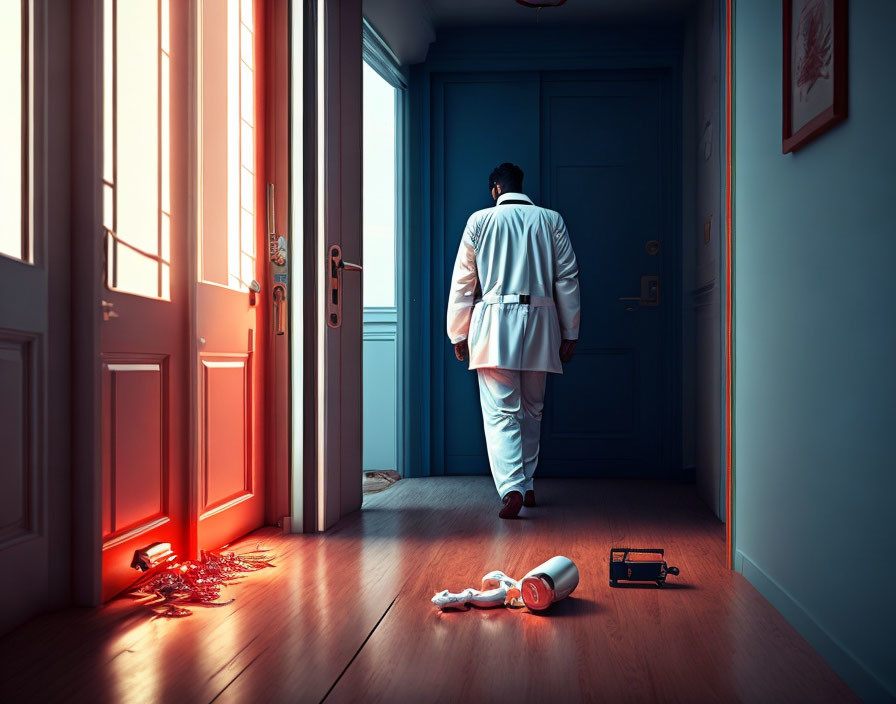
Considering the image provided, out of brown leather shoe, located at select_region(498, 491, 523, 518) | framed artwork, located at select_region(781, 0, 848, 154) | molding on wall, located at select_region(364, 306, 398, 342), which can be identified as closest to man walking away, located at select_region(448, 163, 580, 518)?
brown leather shoe, located at select_region(498, 491, 523, 518)

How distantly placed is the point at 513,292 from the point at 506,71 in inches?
72.1

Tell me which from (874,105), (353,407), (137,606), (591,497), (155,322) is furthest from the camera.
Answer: (591,497)

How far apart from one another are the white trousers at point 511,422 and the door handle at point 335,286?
82 cm

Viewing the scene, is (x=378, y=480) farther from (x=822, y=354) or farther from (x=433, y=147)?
(x=822, y=354)

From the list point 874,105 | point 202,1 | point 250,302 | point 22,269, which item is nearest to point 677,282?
point 250,302

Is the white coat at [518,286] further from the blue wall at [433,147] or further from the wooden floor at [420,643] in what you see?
the wooden floor at [420,643]

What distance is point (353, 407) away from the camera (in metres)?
3.70

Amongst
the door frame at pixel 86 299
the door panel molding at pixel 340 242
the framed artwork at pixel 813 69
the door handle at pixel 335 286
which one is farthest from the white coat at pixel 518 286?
the door frame at pixel 86 299

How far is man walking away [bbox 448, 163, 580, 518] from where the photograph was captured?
3877mm

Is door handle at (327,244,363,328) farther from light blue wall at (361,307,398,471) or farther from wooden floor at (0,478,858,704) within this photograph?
light blue wall at (361,307,398,471)

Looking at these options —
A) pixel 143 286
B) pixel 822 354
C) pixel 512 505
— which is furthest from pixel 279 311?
pixel 822 354

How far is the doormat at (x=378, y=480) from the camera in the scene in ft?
15.2

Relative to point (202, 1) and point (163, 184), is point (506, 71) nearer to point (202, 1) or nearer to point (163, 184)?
point (202, 1)

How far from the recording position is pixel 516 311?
392cm
